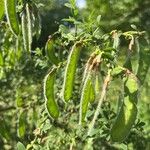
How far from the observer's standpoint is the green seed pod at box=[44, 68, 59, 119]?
1372mm

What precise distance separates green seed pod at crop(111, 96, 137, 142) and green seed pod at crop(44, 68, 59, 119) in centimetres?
27

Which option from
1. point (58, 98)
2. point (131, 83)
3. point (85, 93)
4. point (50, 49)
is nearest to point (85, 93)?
point (85, 93)

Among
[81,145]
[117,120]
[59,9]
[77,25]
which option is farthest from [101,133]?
[59,9]

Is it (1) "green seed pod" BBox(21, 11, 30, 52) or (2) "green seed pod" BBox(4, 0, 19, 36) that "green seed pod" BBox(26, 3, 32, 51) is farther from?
(2) "green seed pod" BBox(4, 0, 19, 36)

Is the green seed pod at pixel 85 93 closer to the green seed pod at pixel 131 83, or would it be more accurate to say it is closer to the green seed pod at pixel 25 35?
the green seed pod at pixel 131 83

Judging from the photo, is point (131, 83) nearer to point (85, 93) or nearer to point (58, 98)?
point (85, 93)

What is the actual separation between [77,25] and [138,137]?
147cm

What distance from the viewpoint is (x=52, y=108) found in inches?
57.1

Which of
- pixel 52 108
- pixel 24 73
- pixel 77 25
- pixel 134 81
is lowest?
pixel 24 73

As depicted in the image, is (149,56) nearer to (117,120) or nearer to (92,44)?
(92,44)

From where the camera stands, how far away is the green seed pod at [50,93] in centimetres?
137

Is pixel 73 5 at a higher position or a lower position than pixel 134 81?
higher

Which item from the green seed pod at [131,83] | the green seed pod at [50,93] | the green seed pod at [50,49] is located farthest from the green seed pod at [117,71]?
the green seed pod at [50,49]

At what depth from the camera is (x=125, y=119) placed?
116 cm
